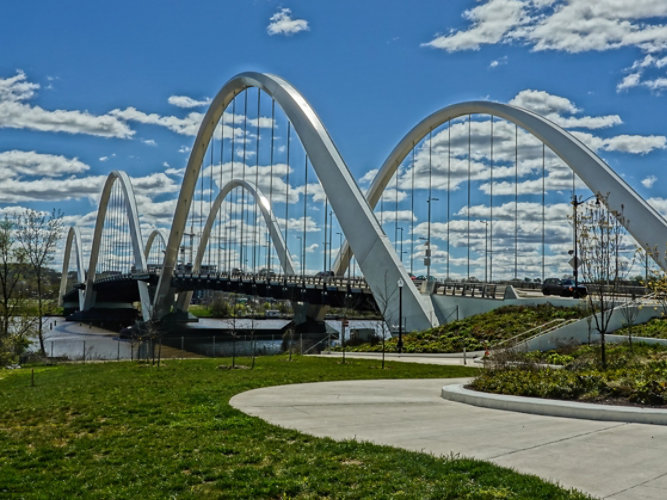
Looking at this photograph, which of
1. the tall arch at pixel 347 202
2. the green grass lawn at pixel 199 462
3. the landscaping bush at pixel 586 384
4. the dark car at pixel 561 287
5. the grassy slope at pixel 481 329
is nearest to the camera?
the green grass lawn at pixel 199 462

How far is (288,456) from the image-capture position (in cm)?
824

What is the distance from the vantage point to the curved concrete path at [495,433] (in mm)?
6930

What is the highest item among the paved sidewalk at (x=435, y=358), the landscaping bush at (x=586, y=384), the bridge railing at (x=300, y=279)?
the bridge railing at (x=300, y=279)

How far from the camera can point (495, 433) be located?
9.41 meters

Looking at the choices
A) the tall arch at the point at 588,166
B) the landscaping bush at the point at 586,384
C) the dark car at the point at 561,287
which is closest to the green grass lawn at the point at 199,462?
the landscaping bush at the point at 586,384

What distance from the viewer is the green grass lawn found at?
680 centimetres

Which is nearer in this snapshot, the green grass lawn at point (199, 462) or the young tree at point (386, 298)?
the green grass lawn at point (199, 462)

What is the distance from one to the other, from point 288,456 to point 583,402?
Result: 5.80 meters

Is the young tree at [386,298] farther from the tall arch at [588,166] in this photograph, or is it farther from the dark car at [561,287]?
the tall arch at [588,166]

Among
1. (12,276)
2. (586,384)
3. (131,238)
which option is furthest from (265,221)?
(586,384)

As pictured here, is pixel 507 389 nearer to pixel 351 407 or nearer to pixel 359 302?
pixel 351 407

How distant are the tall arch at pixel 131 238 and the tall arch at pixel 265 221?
732cm

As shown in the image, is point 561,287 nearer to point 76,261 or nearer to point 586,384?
point 586,384

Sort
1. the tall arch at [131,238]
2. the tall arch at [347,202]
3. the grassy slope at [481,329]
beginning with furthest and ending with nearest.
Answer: the tall arch at [131,238], the tall arch at [347,202], the grassy slope at [481,329]
